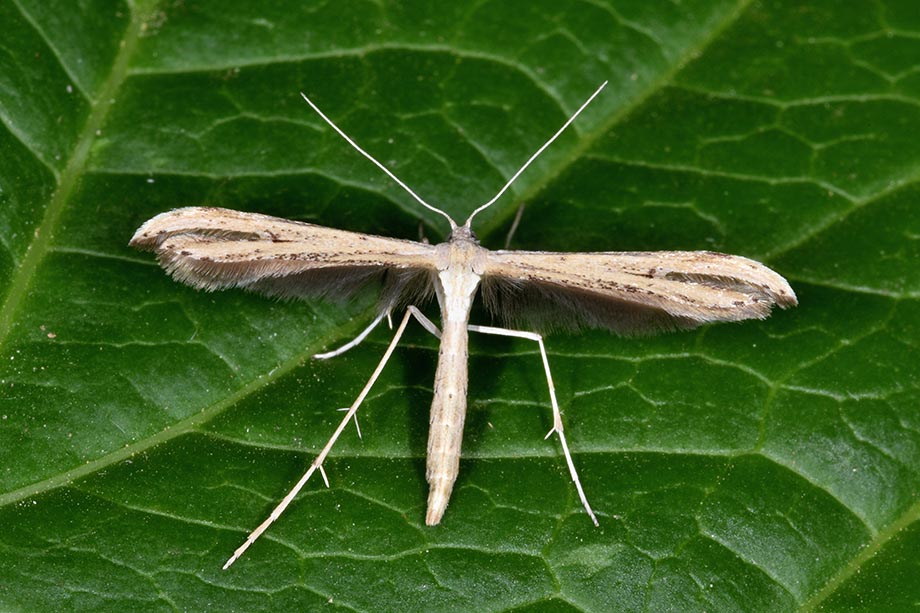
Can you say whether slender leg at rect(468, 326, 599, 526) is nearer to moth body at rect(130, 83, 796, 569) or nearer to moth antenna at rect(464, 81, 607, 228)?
moth body at rect(130, 83, 796, 569)

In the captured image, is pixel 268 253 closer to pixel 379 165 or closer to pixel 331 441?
pixel 379 165

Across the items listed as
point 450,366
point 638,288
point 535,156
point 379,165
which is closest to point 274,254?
point 379,165

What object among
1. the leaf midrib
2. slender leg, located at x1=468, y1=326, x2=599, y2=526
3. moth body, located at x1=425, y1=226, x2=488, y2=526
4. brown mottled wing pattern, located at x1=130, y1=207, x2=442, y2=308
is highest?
the leaf midrib

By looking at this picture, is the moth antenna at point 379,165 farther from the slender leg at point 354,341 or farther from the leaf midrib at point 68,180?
the leaf midrib at point 68,180

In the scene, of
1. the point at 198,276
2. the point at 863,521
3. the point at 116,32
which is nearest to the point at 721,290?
the point at 863,521

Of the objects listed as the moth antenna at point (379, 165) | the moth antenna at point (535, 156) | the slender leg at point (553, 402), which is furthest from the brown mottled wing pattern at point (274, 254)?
the slender leg at point (553, 402)

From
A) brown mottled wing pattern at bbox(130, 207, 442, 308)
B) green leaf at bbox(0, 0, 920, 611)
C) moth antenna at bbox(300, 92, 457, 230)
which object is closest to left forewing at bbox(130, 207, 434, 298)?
brown mottled wing pattern at bbox(130, 207, 442, 308)

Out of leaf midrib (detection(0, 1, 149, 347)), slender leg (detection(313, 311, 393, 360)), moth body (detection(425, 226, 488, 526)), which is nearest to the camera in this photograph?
moth body (detection(425, 226, 488, 526))
